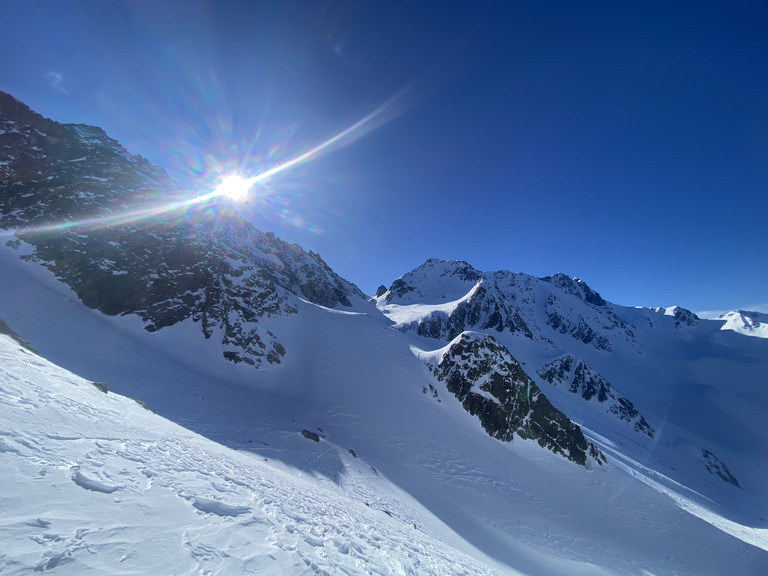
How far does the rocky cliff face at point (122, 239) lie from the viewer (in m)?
34.0

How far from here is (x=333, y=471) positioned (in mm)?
19594

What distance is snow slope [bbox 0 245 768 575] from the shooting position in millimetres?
5645

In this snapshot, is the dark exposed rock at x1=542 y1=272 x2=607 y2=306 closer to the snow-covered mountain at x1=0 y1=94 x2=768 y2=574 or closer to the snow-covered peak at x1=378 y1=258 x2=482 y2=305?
the snow-covered peak at x1=378 y1=258 x2=482 y2=305

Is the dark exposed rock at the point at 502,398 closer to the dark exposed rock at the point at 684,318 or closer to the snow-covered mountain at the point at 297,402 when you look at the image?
the snow-covered mountain at the point at 297,402

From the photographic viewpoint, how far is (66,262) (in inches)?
1307

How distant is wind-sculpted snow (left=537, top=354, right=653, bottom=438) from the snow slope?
40.1 metres

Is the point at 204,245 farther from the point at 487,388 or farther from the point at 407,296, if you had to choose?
the point at 407,296

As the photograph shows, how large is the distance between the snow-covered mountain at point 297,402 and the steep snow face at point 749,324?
184451mm

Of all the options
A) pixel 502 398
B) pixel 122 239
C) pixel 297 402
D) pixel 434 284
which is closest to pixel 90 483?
pixel 297 402

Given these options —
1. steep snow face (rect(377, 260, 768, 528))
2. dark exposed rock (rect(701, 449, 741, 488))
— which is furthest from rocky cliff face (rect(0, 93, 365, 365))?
dark exposed rock (rect(701, 449, 741, 488))

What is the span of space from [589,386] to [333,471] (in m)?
88.6

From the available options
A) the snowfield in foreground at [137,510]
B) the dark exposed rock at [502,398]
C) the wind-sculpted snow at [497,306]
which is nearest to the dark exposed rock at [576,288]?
the wind-sculpted snow at [497,306]

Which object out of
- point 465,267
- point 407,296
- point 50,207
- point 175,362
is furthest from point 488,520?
point 465,267

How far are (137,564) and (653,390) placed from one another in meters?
161
